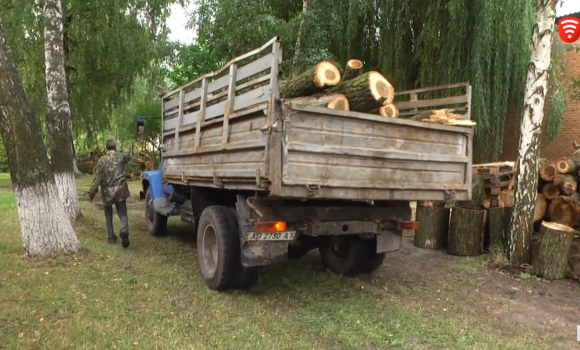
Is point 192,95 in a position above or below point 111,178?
above

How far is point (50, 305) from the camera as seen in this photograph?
165 inches

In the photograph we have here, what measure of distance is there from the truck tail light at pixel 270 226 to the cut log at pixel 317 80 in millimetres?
1449

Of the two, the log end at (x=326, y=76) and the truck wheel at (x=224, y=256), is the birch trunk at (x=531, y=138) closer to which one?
the log end at (x=326, y=76)

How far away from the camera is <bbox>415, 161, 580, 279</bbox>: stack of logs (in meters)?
5.99

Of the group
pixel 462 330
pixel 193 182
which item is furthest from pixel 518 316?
pixel 193 182

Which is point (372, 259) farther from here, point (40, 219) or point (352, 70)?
point (40, 219)

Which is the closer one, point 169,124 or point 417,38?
point 169,124

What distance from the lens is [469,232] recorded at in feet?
23.4

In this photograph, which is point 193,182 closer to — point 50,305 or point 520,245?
point 50,305

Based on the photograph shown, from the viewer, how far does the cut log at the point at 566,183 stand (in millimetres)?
7145

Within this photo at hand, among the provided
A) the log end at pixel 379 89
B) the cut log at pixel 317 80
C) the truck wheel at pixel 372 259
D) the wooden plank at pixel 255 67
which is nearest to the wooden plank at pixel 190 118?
the wooden plank at pixel 255 67

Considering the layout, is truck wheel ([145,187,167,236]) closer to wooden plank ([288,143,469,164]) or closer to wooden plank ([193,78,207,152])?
wooden plank ([193,78,207,152])

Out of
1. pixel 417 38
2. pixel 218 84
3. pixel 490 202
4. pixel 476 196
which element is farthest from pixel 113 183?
pixel 417 38

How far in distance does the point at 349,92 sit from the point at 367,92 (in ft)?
0.71
